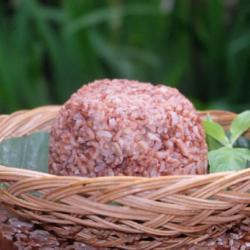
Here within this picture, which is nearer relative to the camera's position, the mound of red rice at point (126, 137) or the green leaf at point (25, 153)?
the mound of red rice at point (126, 137)

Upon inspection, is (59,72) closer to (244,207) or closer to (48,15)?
(48,15)

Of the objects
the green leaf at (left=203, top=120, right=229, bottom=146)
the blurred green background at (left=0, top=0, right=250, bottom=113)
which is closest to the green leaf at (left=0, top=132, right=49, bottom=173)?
the green leaf at (left=203, top=120, right=229, bottom=146)

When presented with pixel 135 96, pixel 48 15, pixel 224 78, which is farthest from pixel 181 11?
pixel 135 96

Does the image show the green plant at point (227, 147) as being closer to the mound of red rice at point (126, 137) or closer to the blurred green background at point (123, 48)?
the mound of red rice at point (126, 137)

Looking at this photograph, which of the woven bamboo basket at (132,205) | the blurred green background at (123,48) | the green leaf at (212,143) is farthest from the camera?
the blurred green background at (123,48)

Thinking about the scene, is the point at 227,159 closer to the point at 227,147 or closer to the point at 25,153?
the point at 227,147

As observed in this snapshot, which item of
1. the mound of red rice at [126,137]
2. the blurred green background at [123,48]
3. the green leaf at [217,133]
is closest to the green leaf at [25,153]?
the mound of red rice at [126,137]

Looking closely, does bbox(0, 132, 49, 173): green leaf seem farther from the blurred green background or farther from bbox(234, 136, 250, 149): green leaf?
the blurred green background
